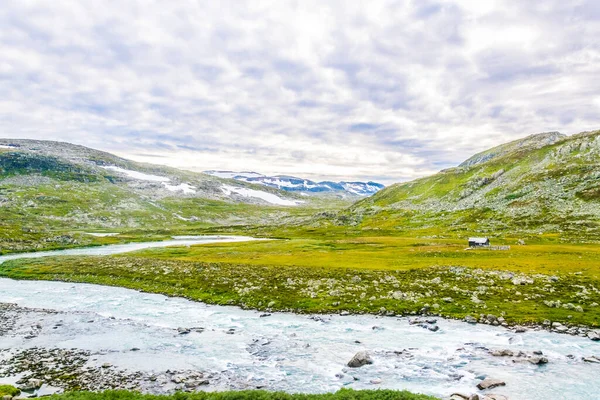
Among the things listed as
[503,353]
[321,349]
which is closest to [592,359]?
[503,353]

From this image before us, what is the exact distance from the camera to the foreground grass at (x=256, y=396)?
1987 centimetres

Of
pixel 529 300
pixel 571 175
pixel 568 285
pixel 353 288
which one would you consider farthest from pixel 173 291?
pixel 571 175

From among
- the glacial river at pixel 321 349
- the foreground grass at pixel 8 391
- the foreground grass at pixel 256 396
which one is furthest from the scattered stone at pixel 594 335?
the foreground grass at pixel 8 391

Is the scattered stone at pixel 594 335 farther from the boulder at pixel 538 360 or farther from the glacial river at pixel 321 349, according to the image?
the boulder at pixel 538 360

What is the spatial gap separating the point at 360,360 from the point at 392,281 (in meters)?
25.1

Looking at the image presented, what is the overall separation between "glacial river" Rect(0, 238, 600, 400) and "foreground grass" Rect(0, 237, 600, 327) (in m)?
4.30

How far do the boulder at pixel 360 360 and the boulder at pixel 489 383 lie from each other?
783 cm

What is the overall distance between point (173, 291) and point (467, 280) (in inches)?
1740

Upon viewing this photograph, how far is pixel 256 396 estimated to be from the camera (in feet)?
65.7

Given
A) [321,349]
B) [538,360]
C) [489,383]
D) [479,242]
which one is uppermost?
[479,242]

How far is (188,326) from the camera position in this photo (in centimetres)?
3775

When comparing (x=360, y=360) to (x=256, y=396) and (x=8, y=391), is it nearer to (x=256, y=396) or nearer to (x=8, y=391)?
(x=256, y=396)

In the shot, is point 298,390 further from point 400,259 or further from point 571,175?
point 571,175

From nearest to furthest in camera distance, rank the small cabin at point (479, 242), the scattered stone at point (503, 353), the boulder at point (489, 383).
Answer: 1. the boulder at point (489, 383)
2. the scattered stone at point (503, 353)
3. the small cabin at point (479, 242)
